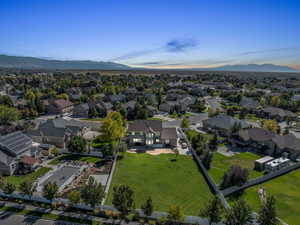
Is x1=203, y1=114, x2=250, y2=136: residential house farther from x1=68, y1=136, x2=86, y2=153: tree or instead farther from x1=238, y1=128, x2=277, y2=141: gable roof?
x1=68, y1=136, x2=86, y2=153: tree

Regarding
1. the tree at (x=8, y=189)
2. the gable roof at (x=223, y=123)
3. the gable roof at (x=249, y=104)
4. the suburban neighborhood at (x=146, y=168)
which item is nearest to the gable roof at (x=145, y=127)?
the suburban neighborhood at (x=146, y=168)

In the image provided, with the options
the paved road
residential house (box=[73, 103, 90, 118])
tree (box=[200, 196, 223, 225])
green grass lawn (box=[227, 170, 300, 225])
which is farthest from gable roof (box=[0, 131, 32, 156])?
green grass lawn (box=[227, 170, 300, 225])

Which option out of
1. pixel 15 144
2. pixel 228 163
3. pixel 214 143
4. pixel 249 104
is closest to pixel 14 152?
pixel 15 144

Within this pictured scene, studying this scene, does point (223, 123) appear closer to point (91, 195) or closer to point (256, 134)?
point (256, 134)

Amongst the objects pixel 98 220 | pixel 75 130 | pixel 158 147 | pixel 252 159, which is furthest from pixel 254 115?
pixel 98 220

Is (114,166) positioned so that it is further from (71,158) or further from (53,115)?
(53,115)

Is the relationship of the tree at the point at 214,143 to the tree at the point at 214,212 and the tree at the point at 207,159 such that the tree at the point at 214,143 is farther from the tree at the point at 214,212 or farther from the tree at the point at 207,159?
the tree at the point at 214,212

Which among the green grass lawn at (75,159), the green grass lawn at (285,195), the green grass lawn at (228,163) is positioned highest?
the green grass lawn at (75,159)

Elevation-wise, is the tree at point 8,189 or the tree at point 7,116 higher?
the tree at point 7,116
